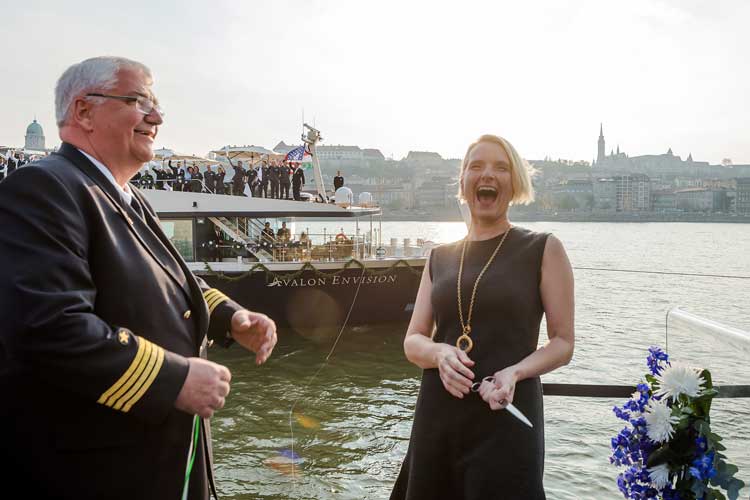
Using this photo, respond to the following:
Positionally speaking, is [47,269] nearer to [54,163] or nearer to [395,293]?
[54,163]

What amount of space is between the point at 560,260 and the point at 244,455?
6200 millimetres

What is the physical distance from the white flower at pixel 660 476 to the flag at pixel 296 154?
16751 millimetres

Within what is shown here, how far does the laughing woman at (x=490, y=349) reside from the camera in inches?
77.5

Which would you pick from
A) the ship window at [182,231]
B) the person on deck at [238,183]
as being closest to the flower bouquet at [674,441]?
the ship window at [182,231]

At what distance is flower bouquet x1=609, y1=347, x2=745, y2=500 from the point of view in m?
1.91

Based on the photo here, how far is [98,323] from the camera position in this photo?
4.62 ft

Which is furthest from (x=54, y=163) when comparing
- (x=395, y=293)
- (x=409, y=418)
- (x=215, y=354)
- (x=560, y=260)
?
(x=395, y=293)

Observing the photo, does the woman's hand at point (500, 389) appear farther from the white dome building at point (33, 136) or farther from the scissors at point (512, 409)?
the white dome building at point (33, 136)

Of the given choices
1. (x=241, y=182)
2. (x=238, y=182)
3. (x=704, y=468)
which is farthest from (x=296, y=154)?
(x=704, y=468)

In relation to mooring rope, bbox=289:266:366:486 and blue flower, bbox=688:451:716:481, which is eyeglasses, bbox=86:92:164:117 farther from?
mooring rope, bbox=289:266:366:486

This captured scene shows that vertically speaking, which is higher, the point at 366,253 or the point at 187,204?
the point at 187,204

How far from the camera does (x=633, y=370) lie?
13.4 meters

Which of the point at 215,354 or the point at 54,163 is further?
the point at 215,354

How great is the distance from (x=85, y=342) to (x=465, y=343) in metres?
1.16
